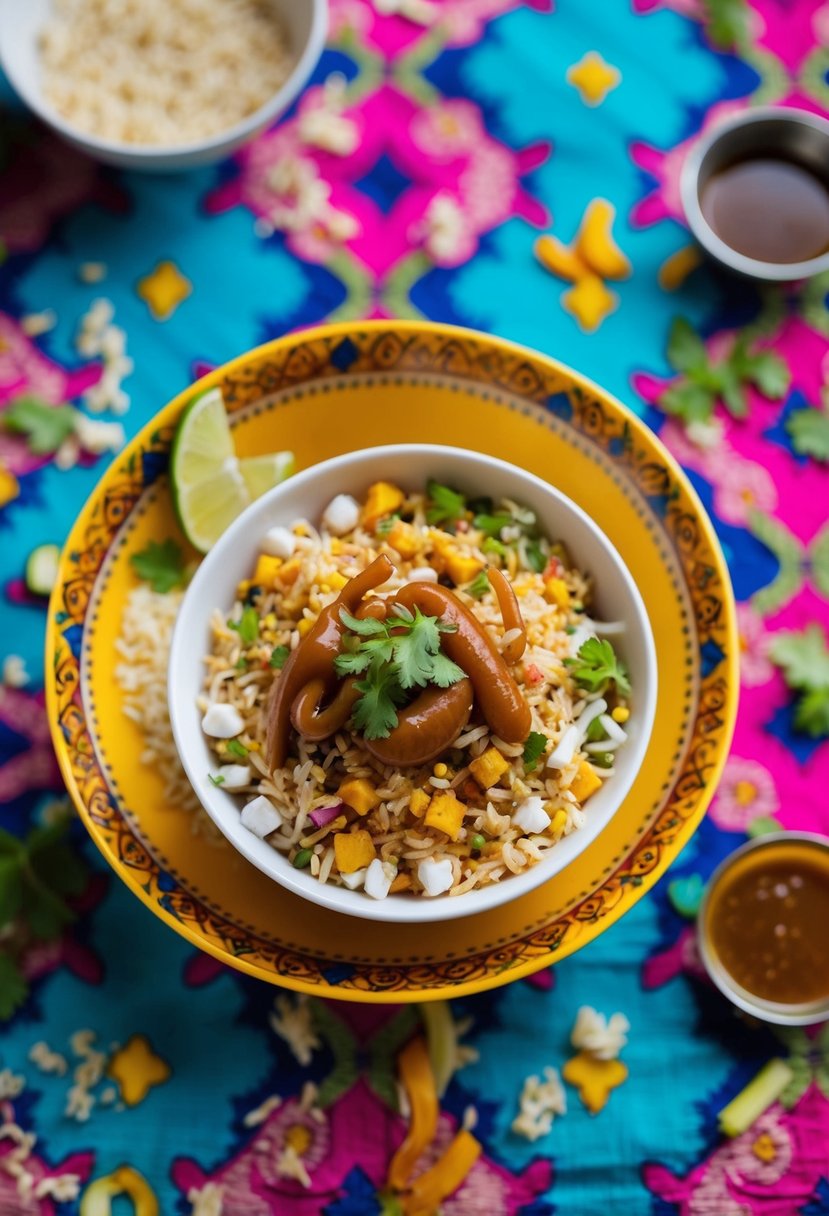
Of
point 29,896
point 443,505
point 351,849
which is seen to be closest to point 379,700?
point 351,849

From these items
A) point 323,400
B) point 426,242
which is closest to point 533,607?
point 323,400

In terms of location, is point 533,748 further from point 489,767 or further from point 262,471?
point 262,471

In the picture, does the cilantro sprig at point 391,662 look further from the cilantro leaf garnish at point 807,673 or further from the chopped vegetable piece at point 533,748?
the cilantro leaf garnish at point 807,673

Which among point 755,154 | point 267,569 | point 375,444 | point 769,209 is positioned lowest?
point 267,569

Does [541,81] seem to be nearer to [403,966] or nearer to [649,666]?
[649,666]

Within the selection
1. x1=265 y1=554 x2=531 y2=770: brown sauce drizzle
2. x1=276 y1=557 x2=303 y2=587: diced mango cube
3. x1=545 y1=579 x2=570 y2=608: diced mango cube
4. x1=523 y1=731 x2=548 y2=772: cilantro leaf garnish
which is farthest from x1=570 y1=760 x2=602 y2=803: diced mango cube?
x1=276 y1=557 x2=303 y2=587: diced mango cube

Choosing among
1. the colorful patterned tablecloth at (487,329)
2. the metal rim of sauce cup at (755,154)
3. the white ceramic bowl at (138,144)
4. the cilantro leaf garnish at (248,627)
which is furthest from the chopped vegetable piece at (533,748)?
the white ceramic bowl at (138,144)
